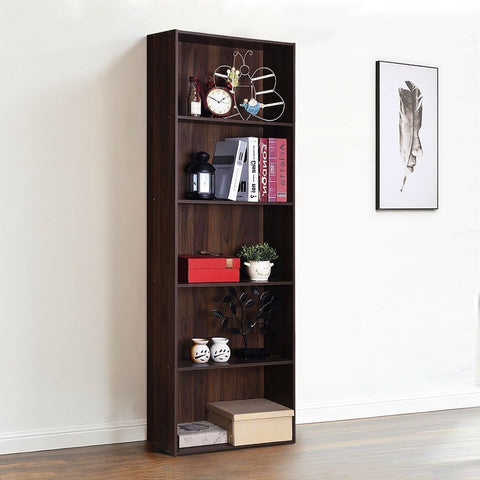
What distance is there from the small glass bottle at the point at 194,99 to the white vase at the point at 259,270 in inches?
28.9

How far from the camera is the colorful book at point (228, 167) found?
161 inches

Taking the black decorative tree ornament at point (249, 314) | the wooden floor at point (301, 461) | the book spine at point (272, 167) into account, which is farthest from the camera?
the black decorative tree ornament at point (249, 314)

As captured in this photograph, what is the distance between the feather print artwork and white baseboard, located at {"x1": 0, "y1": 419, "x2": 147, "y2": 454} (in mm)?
1917

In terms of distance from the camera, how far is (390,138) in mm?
4785

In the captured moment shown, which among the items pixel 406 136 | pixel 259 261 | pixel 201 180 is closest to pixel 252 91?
pixel 201 180

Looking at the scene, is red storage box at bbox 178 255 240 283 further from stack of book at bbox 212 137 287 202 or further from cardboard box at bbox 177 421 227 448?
cardboard box at bbox 177 421 227 448

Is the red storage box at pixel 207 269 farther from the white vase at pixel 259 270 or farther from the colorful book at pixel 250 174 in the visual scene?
the colorful book at pixel 250 174

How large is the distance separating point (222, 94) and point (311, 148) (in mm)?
700

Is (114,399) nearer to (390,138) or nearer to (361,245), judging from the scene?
(361,245)

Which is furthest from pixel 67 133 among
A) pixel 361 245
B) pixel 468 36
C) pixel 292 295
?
pixel 468 36

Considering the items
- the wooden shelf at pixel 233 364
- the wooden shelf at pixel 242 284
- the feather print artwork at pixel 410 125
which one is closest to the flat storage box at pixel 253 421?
the wooden shelf at pixel 233 364

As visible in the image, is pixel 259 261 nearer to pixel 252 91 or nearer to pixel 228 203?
pixel 228 203

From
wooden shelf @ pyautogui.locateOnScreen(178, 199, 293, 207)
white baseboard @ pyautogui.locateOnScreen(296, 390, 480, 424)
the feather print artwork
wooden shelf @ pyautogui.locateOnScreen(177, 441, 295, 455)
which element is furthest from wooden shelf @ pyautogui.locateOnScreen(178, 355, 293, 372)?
the feather print artwork

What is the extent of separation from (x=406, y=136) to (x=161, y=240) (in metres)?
1.57
